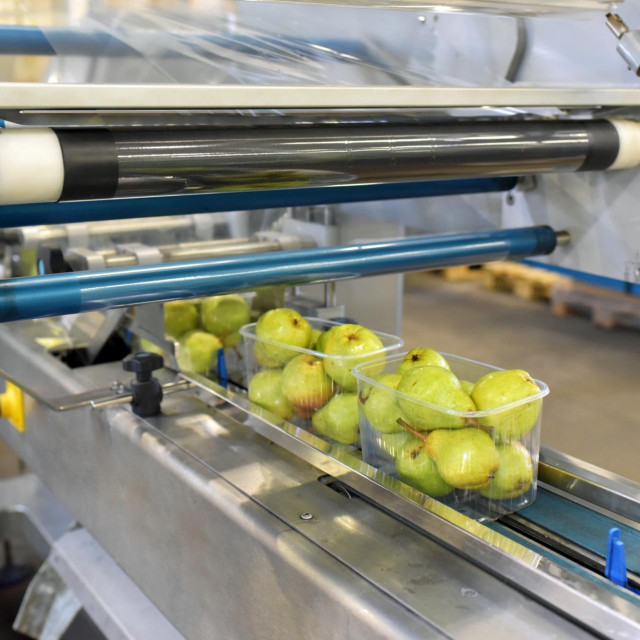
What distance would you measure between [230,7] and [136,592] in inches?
32.5

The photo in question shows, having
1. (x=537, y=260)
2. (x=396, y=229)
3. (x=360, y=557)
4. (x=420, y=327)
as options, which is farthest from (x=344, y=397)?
(x=420, y=327)

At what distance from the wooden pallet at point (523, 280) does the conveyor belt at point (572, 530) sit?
4150 millimetres

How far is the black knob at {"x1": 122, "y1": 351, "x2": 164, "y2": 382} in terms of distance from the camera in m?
1.13

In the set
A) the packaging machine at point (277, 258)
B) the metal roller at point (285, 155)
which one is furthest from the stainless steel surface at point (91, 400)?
the metal roller at point (285, 155)

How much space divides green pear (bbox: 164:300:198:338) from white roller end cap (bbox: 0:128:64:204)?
50 centimetres

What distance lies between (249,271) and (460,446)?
38 cm

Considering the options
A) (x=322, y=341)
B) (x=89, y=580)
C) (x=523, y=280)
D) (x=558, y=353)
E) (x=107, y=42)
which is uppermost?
(x=107, y=42)

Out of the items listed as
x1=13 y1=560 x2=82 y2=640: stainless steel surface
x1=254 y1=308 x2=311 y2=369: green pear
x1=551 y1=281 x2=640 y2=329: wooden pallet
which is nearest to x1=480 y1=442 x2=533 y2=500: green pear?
x1=254 y1=308 x2=311 y2=369: green pear

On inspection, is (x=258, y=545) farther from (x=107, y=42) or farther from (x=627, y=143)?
(x=627, y=143)

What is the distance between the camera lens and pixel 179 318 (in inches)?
50.6

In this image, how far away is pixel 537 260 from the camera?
1.39m

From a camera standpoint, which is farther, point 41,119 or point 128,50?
point 128,50

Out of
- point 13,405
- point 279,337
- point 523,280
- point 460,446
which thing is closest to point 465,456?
point 460,446

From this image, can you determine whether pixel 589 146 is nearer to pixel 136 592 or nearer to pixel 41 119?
pixel 41 119
